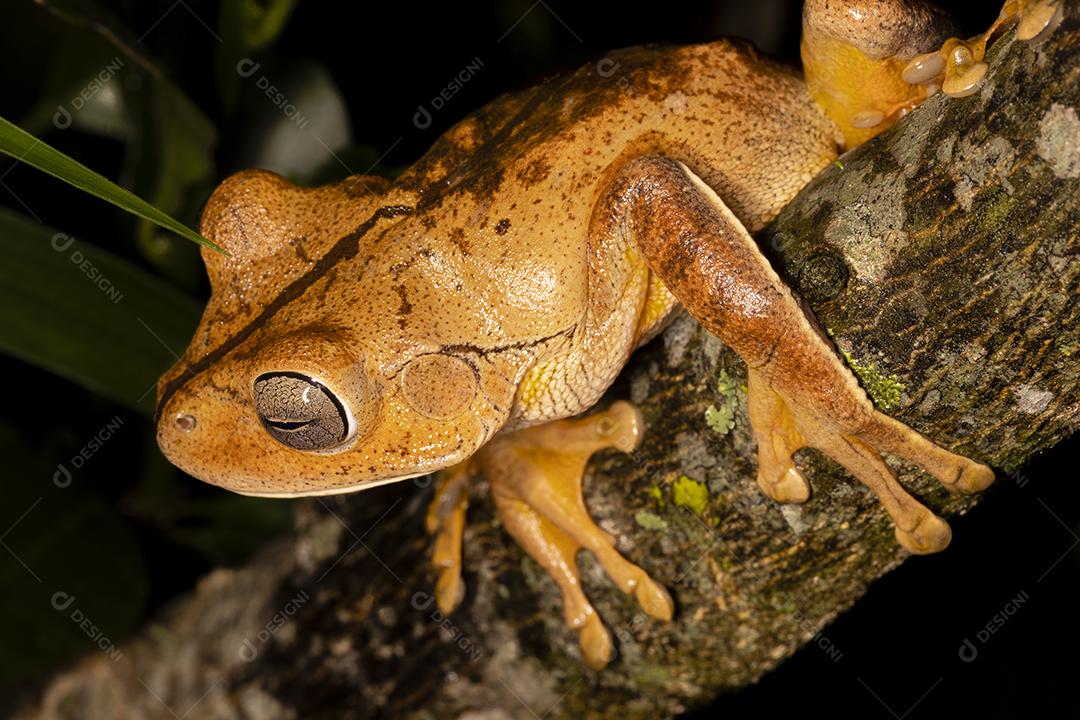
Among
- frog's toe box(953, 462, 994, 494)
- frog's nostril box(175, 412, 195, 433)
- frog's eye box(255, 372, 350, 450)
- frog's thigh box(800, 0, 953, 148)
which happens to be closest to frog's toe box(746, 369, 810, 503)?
frog's toe box(953, 462, 994, 494)

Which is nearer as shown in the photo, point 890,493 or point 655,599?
point 890,493

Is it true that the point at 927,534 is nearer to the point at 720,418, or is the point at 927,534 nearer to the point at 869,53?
the point at 720,418

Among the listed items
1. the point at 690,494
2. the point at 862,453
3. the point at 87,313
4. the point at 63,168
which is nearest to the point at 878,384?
the point at 862,453

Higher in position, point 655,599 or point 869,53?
point 869,53

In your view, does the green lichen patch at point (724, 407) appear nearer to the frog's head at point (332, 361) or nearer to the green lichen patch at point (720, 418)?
the green lichen patch at point (720, 418)

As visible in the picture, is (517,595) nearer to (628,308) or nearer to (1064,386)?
(628,308)

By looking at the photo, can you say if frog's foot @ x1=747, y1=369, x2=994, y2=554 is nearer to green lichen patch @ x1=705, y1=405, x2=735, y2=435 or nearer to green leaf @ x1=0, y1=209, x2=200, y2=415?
green lichen patch @ x1=705, y1=405, x2=735, y2=435
